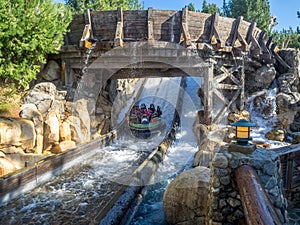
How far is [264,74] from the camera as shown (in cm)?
1261

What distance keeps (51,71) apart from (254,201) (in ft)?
33.4

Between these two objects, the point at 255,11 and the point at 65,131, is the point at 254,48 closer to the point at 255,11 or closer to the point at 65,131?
the point at 65,131

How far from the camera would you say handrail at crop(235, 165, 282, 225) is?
167 cm

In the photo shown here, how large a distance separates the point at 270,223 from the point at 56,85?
33.4 feet

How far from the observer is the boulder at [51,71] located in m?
10.00

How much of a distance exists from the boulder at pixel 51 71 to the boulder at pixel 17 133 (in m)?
3.51

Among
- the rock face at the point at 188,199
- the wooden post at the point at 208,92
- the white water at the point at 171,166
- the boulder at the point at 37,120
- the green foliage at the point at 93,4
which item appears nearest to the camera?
the rock face at the point at 188,199

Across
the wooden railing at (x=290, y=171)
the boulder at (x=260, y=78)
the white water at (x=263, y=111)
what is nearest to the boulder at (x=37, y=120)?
the wooden railing at (x=290, y=171)

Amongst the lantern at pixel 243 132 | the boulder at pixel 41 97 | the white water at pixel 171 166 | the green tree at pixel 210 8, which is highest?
the green tree at pixel 210 8

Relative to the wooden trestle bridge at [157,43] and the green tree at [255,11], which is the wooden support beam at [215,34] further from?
the green tree at [255,11]

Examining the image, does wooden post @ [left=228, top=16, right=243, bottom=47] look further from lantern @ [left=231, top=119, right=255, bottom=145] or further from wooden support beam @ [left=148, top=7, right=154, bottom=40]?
lantern @ [left=231, top=119, right=255, bottom=145]

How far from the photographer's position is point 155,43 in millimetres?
8336

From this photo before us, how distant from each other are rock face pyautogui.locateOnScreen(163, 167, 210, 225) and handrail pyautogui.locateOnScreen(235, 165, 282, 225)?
1.69 meters

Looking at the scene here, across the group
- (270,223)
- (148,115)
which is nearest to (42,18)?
(148,115)
